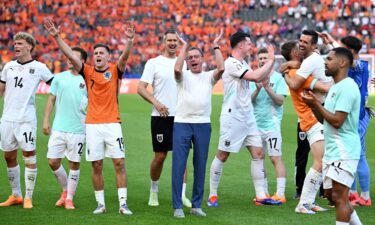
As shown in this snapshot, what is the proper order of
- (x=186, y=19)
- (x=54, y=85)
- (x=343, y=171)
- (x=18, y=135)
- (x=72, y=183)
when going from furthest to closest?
(x=186, y=19) < (x=54, y=85) < (x=72, y=183) < (x=18, y=135) < (x=343, y=171)

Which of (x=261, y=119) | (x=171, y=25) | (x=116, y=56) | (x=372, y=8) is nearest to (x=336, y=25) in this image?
(x=372, y=8)

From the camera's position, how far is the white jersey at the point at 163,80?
10672mm

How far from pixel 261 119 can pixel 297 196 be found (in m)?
1.26

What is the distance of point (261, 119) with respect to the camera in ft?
38.0

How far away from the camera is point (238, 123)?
35.4ft

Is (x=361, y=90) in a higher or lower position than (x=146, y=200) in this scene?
higher

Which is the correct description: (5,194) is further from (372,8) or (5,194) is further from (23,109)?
(372,8)

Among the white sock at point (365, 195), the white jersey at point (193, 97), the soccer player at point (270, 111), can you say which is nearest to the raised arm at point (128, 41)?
the white jersey at point (193, 97)

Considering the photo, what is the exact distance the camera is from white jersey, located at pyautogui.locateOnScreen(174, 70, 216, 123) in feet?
32.5

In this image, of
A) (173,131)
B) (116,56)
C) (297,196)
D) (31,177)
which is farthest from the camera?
(116,56)

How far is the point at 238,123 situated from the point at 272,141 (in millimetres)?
906

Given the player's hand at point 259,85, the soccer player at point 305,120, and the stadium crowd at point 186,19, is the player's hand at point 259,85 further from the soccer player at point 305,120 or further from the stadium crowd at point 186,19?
the stadium crowd at point 186,19

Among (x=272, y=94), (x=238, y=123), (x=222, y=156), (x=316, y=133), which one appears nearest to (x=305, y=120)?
(x=316, y=133)

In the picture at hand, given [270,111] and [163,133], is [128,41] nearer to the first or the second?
[163,133]
